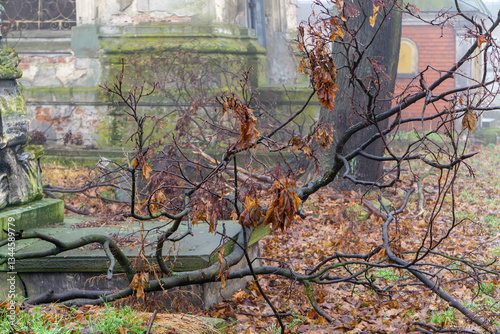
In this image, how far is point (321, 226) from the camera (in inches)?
265

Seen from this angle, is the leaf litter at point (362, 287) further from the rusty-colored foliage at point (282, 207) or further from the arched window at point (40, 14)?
the arched window at point (40, 14)

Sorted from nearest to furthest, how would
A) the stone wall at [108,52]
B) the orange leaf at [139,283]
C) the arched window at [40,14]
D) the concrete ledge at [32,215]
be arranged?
the orange leaf at [139,283]
the concrete ledge at [32,215]
the stone wall at [108,52]
the arched window at [40,14]

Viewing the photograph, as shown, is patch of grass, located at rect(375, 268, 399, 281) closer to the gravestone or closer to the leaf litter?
the leaf litter

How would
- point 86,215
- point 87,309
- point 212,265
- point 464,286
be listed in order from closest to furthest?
point 87,309
point 212,265
point 464,286
point 86,215

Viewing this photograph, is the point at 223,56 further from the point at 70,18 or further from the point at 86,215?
the point at 86,215

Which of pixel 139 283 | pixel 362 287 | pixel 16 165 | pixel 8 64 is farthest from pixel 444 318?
pixel 8 64

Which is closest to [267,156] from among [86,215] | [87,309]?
[86,215]

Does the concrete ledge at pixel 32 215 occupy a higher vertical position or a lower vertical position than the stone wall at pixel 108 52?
lower

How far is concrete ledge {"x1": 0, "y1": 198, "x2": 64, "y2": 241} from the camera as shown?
452 cm

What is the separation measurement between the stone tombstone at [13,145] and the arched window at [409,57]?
16298 mm

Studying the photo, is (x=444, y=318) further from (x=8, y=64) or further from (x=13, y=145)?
(x=8, y=64)

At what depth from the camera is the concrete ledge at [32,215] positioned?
452 cm

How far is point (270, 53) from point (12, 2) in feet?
22.5

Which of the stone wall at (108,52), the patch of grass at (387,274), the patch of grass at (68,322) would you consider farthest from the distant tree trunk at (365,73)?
the patch of grass at (68,322)
